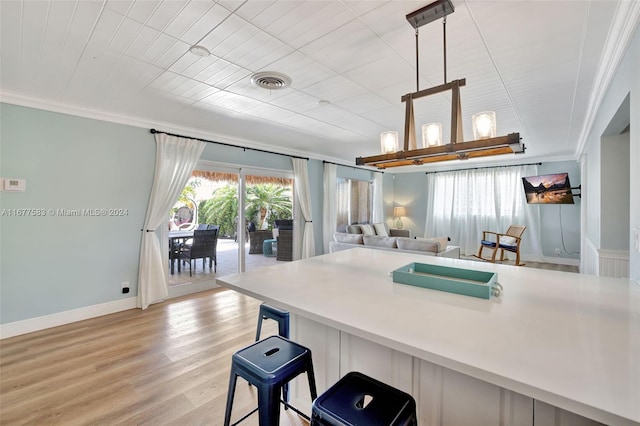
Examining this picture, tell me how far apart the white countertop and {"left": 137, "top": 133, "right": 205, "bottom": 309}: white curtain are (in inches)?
102

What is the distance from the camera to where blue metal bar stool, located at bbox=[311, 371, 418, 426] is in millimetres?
1006

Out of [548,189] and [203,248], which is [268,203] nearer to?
[203,248]

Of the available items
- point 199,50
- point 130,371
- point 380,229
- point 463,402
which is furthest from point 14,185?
point 380,229

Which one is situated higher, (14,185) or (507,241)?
(14,185)

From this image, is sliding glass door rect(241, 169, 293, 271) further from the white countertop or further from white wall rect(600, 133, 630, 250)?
white wall rect(600, 133, 630, 250)

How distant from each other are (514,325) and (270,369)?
3.48ft

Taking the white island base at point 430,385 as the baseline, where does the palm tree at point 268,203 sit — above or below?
above

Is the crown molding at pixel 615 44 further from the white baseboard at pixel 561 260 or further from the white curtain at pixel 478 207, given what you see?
the white baseboard at pixel 561 260

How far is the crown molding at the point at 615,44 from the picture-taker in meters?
1.56

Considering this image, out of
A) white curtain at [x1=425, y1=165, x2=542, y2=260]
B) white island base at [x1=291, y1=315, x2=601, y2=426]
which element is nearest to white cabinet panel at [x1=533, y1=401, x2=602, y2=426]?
white island base at [x1=291, y1=315, x2=601, y2=426]

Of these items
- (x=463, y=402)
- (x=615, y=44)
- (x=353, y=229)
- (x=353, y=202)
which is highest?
(x=615, y=44)

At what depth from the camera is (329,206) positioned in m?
6.27

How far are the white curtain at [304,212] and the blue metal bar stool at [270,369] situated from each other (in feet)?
13.5

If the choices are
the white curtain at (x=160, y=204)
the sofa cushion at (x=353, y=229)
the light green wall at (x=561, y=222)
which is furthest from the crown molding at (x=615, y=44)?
the sofa cushion at (x=353, y=229)
